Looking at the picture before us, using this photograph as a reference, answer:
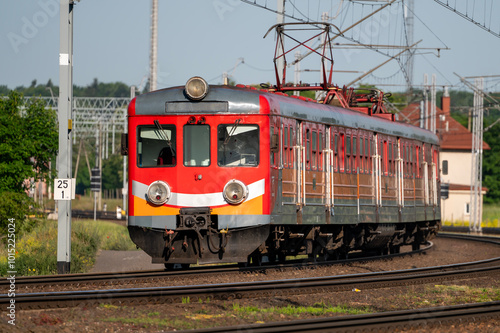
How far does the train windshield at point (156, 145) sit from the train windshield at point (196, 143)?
23cm

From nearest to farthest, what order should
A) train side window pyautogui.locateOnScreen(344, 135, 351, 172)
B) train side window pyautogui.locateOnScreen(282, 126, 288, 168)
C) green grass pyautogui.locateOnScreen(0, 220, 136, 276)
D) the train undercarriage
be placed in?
1. the train undercarriage
2. train side window pyautogui.locateOnScreen(282, 126, 288, 168)
3. green grass pyautogui.locateOnScreen(0, 220, 136, 276)
4. train side window pyautogui.locateOnScreen(344, 135, 351, 172)

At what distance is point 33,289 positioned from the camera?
12703 millimetres

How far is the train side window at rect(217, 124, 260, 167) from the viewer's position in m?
15.3

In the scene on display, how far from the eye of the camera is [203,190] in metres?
15.2

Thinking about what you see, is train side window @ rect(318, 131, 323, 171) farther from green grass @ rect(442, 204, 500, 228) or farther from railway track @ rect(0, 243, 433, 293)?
green grass @ rect(442, 204, 500, 228)

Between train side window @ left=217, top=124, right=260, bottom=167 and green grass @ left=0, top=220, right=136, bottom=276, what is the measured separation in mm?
4938

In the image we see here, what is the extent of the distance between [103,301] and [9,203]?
14.4m

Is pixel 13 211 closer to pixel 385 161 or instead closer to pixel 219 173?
pixel 385 161

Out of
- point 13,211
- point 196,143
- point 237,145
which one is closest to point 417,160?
point 237,145

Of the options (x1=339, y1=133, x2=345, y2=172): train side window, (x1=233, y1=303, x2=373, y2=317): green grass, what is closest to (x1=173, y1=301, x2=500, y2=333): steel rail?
(x1=233, y1=303, x2=373, y2=317): green grass

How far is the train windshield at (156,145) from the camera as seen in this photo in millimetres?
15453

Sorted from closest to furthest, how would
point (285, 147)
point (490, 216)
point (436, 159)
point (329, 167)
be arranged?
point (285, 147)
point (329, 167)
point (436, 159)
point (490, 216)

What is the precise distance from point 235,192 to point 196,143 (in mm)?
1138

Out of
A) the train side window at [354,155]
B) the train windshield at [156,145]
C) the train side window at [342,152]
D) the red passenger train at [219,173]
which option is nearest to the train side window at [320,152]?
the red passenger train at [219,173]
